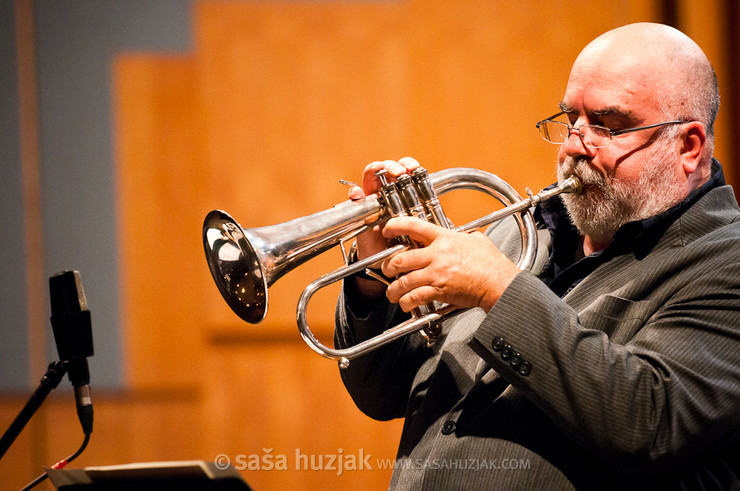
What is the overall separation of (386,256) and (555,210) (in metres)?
0.50

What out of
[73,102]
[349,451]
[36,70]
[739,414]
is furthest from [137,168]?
[739,414]

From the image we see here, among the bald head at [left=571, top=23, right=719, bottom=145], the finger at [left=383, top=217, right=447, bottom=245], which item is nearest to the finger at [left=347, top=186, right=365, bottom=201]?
the finger at [left=383, top=217, right=447, bottom=245]

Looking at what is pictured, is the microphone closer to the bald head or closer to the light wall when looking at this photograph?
the bald head

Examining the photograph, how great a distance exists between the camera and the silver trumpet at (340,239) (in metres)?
1.43

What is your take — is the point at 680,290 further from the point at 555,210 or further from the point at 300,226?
the point at 300,226

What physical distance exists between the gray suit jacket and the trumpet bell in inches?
15.9

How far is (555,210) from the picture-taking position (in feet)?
5.64

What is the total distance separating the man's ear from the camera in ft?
5.02

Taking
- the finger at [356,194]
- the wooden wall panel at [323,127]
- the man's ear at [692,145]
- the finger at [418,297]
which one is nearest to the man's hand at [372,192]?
the finger at [356,194]

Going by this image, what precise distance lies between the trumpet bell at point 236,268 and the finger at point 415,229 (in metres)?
0.28

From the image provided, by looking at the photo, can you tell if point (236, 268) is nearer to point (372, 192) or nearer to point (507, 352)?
point (372, 192)

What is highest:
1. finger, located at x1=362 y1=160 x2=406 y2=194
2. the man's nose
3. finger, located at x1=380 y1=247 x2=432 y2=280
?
the man's nose

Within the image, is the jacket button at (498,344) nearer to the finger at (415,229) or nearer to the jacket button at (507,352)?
the jacket button at (507,352)

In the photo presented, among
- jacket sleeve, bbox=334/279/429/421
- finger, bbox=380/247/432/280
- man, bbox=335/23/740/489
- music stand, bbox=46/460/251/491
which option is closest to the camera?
music stand, bbox=46/460/251/491
